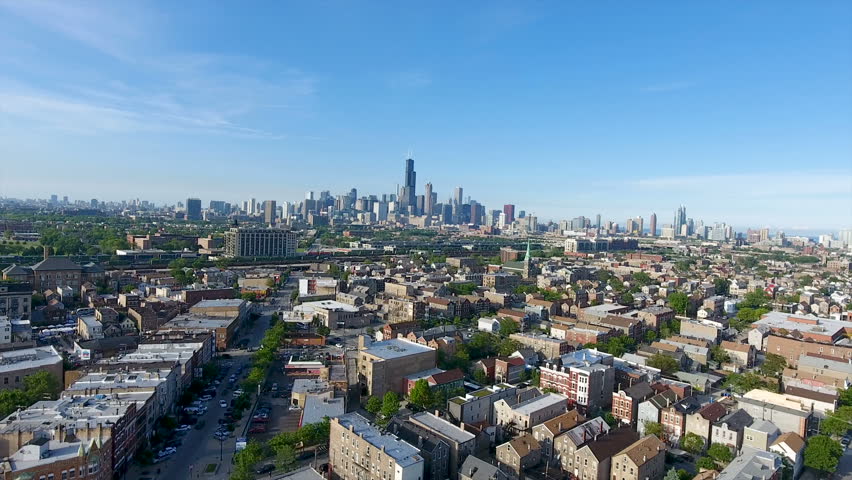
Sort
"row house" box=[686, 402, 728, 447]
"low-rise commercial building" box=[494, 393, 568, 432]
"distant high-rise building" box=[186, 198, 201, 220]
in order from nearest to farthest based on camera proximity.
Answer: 1. "row house" box=[686, 402, 728, 447]
2. "low-rise commercial building" box=[494, 393, 568, 432]
3. "distant high-rise building" box=[186, 198, 201, 220]

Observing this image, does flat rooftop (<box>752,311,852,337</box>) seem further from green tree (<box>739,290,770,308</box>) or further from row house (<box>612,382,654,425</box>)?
row house (<box>612,382,654,425</box>)

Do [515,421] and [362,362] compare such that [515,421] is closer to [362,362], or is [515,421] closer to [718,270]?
[362,362]

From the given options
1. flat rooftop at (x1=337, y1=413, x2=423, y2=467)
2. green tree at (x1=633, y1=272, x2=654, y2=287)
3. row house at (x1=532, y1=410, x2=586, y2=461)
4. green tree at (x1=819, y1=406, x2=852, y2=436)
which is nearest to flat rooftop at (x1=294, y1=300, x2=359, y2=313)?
flat rooftop at (x1=337, y1=413, x2=423, y2=467)

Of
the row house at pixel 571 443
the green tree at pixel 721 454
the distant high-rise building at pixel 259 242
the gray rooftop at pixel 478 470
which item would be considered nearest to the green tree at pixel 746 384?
the green tree at pixel 721 454

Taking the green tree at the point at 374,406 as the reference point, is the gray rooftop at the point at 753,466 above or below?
above

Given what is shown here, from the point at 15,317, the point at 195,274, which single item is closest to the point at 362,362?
the point at 15,317

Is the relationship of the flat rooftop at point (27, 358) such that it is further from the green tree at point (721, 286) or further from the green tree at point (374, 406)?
the green tree at point (721, 286)

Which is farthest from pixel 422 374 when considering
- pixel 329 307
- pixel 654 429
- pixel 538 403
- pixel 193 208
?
pixel 193 208
